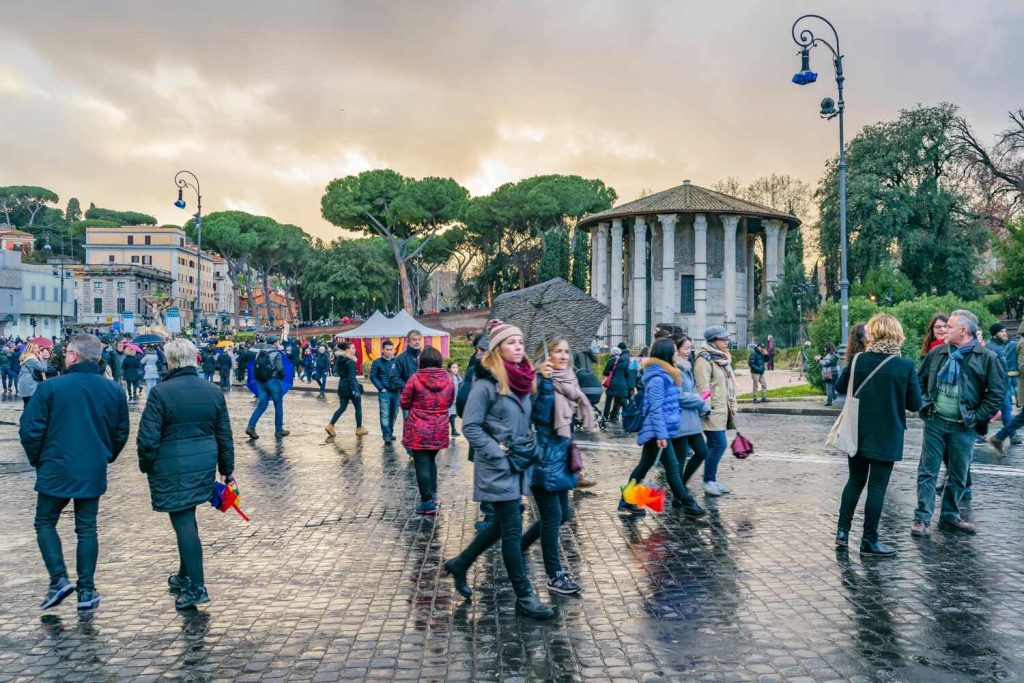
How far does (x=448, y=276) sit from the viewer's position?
388ft

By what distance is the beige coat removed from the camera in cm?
812

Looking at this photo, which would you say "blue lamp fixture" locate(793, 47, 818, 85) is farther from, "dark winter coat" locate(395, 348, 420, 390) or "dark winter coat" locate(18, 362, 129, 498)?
"dark winter coat" locate(18, 362, 129, 498)

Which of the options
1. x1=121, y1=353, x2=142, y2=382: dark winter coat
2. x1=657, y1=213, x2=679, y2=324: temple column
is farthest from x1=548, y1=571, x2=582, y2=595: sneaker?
x1=657, y1=213, x2=679, y2=324: temple column

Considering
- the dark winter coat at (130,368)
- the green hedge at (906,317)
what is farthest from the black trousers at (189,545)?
the dark winter coat at (130,368)

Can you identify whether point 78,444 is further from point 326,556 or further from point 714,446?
point 714,446

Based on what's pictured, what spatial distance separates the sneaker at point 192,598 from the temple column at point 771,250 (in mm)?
46593

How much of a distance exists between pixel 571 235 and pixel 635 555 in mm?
57063

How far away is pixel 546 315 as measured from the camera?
10219 mm

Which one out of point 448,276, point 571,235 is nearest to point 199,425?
point 571,235

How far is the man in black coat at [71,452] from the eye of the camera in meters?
4.96

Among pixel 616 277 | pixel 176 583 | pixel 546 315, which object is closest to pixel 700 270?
pixel 616 277

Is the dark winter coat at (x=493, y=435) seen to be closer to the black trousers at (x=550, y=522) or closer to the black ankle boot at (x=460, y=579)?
the black trousers at (x=550, y=522)

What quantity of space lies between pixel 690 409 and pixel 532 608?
135 inches

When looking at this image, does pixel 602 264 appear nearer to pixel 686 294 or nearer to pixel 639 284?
pixel 639 284
